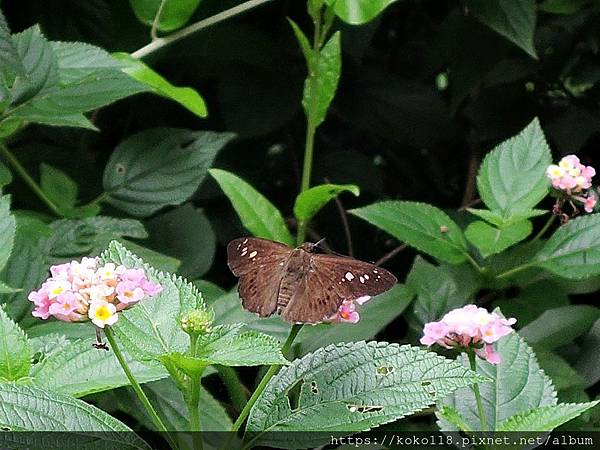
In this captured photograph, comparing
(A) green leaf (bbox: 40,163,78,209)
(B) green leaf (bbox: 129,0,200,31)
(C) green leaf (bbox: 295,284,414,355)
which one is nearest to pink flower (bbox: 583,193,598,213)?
(C) green leaf (bbox: 295,284,414,355)

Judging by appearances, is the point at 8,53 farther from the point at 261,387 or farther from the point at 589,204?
the point at 589,204

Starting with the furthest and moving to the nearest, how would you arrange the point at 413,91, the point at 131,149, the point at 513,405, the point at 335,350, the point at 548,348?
the point at 413,91 → the point at 131,149 → the point at 548,348 → the point at 513,405 → the point at 335,350

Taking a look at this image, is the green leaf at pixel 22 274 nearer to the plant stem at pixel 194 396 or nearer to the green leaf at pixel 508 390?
the plant stem at pixel 194 396

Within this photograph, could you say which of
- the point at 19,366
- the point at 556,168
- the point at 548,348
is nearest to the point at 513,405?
the point at 548,348

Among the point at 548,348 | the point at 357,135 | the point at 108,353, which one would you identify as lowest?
the point at 357,135

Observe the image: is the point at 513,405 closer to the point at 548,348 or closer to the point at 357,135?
the point at 548,348

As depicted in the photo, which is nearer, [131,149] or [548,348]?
[548,348]

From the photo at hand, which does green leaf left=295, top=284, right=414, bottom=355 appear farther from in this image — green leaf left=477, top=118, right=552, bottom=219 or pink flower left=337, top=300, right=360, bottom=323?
pink flower left=337, top=300, right=360, bottom=323

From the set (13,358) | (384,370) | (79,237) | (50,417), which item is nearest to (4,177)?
(79,237)
